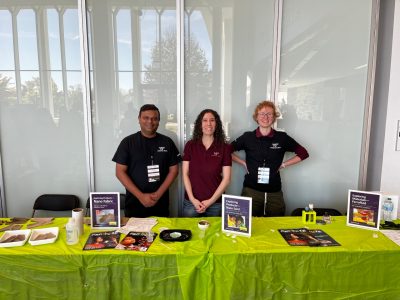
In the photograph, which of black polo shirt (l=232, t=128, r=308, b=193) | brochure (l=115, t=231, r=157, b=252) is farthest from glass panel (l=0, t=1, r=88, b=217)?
black polo shirt (l=232, t=128, r=308, b=193)

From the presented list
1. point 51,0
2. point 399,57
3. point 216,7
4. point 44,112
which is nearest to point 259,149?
point 216,7

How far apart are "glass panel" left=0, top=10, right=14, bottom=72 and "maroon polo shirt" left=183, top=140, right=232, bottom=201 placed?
6.97ft

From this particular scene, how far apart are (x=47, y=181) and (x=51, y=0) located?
1.83 metres

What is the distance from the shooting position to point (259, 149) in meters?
2.62

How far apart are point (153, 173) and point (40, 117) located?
1420 mm

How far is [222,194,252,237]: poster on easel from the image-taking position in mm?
1853

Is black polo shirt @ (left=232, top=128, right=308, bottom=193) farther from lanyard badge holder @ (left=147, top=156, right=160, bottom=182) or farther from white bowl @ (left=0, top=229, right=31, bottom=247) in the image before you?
white bowl @ (left=0, top=229, right=31, bottom=247)

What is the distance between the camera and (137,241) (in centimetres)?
181

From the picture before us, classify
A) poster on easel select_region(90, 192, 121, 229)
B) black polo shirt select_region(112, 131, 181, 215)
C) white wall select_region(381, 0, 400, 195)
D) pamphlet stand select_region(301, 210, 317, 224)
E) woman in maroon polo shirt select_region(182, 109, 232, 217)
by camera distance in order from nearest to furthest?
poster on easel select_region(90, 192, 121, 229)
pamphlet stand select_region(301, 210, 317, 224)
woman in maroon polo shirt select_region(182, 109, 232, 217)
black polo shirt select_region(112, 131, 181, 215)
white wall select_region(381, 0, 400, 195)

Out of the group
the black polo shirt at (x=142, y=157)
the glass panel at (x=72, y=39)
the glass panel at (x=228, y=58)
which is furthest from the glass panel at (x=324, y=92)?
the glass panel at (x=72, y=39)

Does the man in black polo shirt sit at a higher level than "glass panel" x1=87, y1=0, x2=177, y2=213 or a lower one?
lower

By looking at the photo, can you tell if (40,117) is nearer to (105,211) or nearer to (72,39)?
(72,39)

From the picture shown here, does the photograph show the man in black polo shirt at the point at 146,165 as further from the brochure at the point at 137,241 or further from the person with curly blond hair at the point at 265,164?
the person with curly blond hair at the point at 265,164

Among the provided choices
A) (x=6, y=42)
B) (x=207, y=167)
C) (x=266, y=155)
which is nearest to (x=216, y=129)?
(x=207, y=167)
